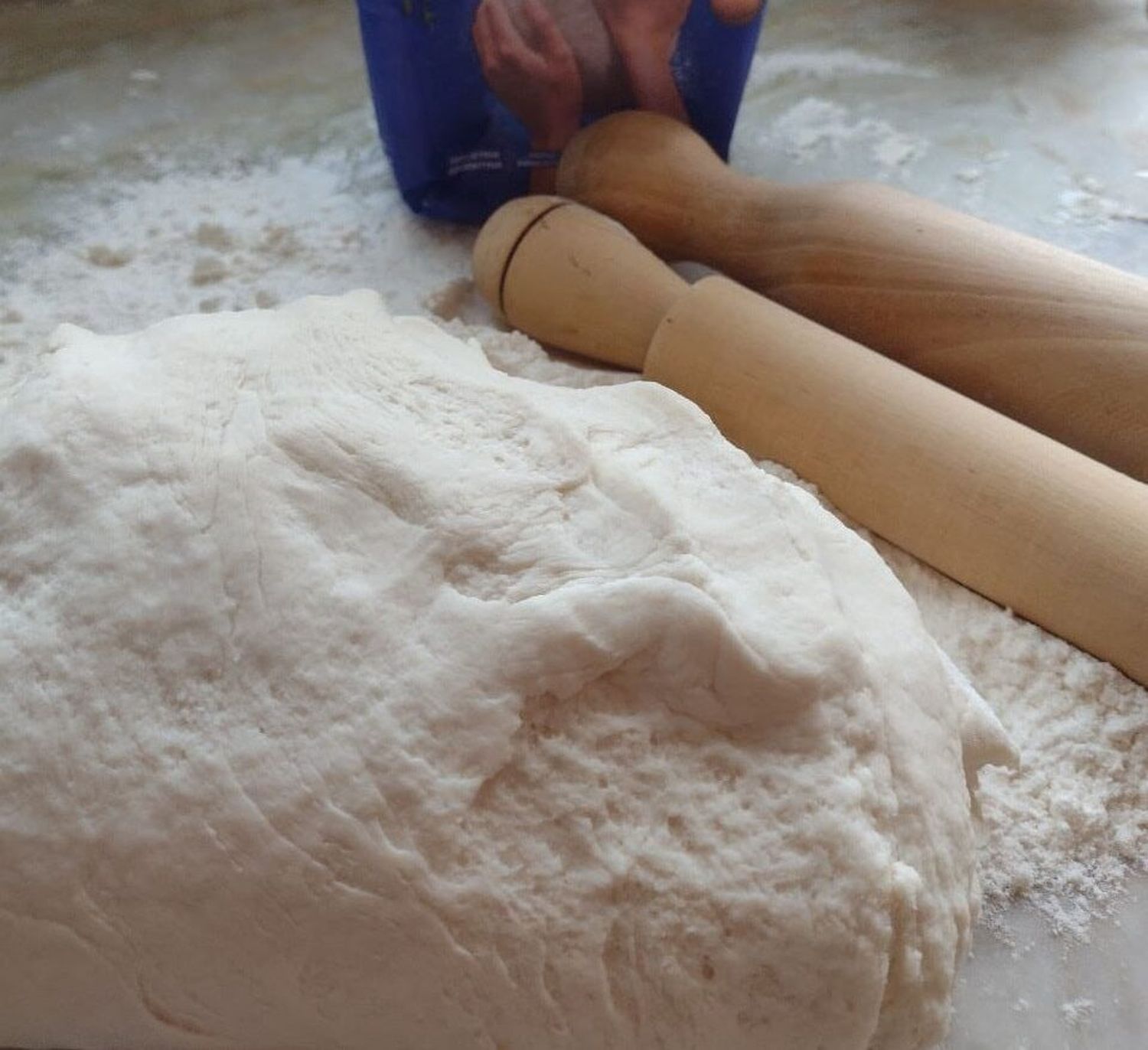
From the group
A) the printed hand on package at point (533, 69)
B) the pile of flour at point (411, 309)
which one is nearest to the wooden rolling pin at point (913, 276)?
the printed hand on package at point (533, 69)

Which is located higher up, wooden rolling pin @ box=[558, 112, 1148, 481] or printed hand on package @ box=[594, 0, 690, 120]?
printed hand on package @ box=[594, 0, 690, 120]

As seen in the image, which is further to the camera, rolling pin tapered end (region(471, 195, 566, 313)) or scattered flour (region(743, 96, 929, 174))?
scattered flour (region(743, 96, 929, 174))

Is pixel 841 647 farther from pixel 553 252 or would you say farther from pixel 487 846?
pixel 553 252

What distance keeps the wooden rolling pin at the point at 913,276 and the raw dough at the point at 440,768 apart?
624 millimetres

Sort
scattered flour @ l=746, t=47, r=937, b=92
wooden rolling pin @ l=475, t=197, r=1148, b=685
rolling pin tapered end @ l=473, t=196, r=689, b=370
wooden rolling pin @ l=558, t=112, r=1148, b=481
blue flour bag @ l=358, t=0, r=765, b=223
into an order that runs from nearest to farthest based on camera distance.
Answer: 1. wooden rolling pin @ l=475, t=197, r=1148, b=685
2. wooden rolling pin @ l=558, t=112, r=1148, b=481
3. rolling pin tapered end @ l=473, t=196, r=689, b=370
4. blue flour bag @ l=358, t=0, r=765, b=223
5. scattered flour @ l=746, t=47, r=937, b=92

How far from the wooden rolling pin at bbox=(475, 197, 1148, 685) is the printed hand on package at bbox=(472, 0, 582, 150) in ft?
0.80

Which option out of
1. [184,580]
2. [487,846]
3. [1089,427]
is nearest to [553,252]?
[1089,427]

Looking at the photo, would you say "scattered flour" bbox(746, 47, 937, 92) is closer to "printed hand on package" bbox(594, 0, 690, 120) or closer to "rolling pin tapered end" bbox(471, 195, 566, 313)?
"printed hand on package" bbox(594, 0, 690, 120)

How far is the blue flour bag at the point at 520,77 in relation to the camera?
1.64 meters

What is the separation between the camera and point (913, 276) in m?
1.45

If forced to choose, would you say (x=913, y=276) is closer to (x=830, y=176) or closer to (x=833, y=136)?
(x=830, y=176)

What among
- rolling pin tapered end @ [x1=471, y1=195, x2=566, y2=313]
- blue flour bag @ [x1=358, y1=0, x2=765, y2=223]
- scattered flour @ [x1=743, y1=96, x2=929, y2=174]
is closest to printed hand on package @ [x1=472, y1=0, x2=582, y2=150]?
blue flour bag @ [x1=358, y1=0, x2=765, y2=223]

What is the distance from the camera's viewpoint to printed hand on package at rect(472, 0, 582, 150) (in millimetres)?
1646

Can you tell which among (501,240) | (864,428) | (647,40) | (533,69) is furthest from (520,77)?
(864,428)
